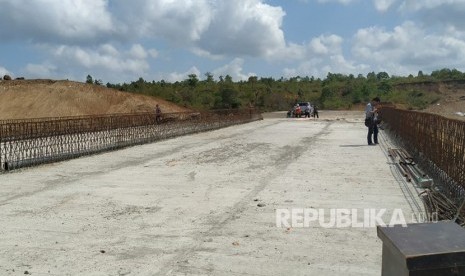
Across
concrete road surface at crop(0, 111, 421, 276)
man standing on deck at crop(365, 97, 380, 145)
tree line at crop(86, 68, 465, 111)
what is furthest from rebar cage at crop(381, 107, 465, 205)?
tree line at crop(86, 68, 465, 111)

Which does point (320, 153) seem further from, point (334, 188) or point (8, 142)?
point (8, 142)

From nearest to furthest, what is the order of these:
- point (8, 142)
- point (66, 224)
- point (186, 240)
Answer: point (186, 240), point (66, 224), point (8, 142)

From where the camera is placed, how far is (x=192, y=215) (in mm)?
6988

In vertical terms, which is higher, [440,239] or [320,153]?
[440,239]

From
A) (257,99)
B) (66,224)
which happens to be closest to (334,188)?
(66,224)

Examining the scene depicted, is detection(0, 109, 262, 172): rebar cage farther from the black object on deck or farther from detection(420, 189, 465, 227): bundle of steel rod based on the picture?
the black object on deck

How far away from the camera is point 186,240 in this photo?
5.71 meters

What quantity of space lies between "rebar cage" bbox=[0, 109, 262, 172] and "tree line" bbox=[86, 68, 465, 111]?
39278mm

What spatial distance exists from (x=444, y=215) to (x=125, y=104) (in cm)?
3539

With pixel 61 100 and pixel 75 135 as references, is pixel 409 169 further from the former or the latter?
pixel 61 100

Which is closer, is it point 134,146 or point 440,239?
point 440,239

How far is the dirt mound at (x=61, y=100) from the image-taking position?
3653 cm

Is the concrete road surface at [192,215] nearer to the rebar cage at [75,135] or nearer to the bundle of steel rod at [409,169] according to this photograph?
the bundle of steel rod at [409,169]

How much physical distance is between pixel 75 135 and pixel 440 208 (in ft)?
41.9
